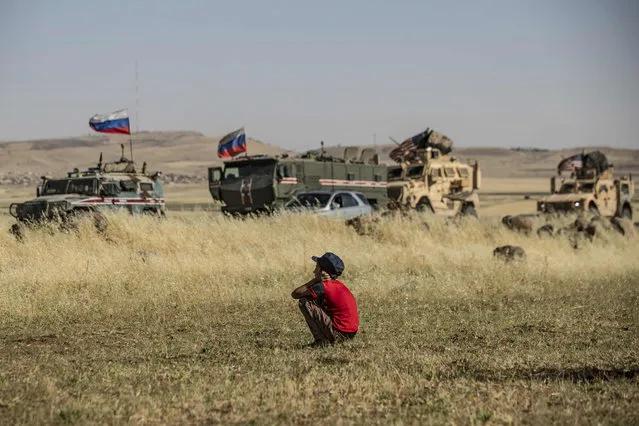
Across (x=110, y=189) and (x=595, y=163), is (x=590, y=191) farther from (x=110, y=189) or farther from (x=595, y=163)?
(x=110, y=189)

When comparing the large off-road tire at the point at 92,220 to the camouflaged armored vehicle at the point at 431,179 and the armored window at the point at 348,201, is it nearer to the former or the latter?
the armored window at the point at 348,201

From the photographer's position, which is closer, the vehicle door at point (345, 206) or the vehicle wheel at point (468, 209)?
the vehicle door at point (345, 206)

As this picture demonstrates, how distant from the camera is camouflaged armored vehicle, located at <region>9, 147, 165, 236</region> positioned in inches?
811

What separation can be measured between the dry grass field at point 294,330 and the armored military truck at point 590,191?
10819 mm

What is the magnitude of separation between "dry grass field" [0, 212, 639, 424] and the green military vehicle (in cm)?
497

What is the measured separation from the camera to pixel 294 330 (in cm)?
1050

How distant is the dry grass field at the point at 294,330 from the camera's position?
6.41 meters

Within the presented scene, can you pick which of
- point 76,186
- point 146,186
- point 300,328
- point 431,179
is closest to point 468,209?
point 431,179

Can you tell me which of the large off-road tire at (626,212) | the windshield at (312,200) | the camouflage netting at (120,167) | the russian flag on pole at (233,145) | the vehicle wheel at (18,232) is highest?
the russian flag on pole at (233,145)

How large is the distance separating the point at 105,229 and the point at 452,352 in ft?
33.6

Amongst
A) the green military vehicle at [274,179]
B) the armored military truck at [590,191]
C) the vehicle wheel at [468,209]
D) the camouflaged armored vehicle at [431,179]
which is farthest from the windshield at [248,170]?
the armored military truck at [590,191]

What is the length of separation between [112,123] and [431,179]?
11.4 m

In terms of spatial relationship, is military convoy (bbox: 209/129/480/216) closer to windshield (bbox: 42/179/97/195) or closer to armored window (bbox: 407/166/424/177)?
armored window (bbox: 407/166/424/177)

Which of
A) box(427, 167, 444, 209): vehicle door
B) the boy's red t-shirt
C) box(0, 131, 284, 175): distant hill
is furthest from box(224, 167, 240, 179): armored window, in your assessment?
box(0, 131, 284, 175): distant hill
